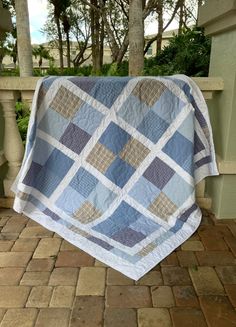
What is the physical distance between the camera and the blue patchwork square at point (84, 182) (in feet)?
6.18

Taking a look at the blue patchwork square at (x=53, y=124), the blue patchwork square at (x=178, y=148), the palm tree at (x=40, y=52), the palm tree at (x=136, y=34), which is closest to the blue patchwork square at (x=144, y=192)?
the blue patchwork square at (x=178, y=148)

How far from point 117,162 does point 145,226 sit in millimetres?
438

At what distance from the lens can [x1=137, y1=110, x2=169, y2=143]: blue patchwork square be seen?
180cm

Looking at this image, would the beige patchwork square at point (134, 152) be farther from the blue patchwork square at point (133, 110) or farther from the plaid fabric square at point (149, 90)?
Result: the plaid fabric square at point (149, 90)

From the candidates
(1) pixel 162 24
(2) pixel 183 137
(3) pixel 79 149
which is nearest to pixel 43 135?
(3) pixel 79 149

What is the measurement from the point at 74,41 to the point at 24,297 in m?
17.3

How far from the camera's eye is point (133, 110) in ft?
5.85

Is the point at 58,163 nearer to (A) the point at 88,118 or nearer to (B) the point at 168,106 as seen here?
(A) the point at 88,118

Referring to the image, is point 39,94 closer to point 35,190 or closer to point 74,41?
point 35,190

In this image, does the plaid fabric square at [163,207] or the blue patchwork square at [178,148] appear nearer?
the blue patchwork square at [178,148]

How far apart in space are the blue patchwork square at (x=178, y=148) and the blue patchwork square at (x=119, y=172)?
0.25 metres

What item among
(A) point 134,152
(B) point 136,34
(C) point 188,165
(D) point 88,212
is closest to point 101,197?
(D) point 88,212

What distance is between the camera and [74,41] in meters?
16.8

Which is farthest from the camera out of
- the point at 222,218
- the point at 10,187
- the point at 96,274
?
the point at 10,187
